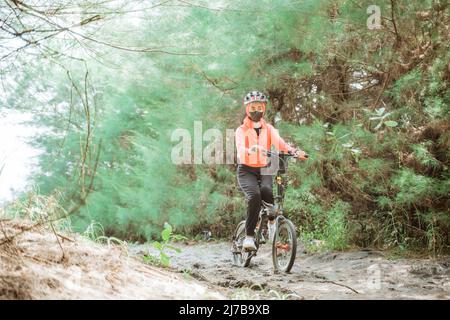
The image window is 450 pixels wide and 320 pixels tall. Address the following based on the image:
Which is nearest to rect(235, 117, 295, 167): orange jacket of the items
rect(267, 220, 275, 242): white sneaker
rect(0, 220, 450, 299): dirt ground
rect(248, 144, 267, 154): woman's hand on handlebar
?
rect(248, 144, 267, 154): woman's hand on handlebar

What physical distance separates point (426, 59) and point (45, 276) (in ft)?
14.1

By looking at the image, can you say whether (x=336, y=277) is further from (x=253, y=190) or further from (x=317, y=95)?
(x=317, y=95)

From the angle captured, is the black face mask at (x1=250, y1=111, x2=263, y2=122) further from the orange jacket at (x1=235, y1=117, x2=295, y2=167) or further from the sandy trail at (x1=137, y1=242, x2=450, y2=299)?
the sandy trail at (x1=137, y1=242, x2=450, y2=299)

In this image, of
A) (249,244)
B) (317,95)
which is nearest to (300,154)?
(249,244)

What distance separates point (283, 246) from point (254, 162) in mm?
935

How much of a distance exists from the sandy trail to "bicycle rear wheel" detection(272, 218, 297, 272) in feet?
0.40

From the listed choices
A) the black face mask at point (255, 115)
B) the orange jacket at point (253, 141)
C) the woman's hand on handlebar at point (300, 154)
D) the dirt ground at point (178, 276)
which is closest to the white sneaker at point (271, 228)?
the dirt ground at point (178, 276)

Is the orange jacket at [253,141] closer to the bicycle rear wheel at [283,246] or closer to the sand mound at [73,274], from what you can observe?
the bicycle rear wheel at [283,246]

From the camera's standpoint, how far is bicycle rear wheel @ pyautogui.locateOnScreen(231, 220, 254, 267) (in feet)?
18.0

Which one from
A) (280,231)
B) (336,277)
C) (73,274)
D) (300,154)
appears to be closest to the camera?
(73,274)

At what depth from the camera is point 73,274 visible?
2654 millimetres

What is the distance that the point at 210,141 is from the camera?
8.42 metres

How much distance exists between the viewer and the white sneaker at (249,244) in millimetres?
5066

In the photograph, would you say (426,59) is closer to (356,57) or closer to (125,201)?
(356,57)
